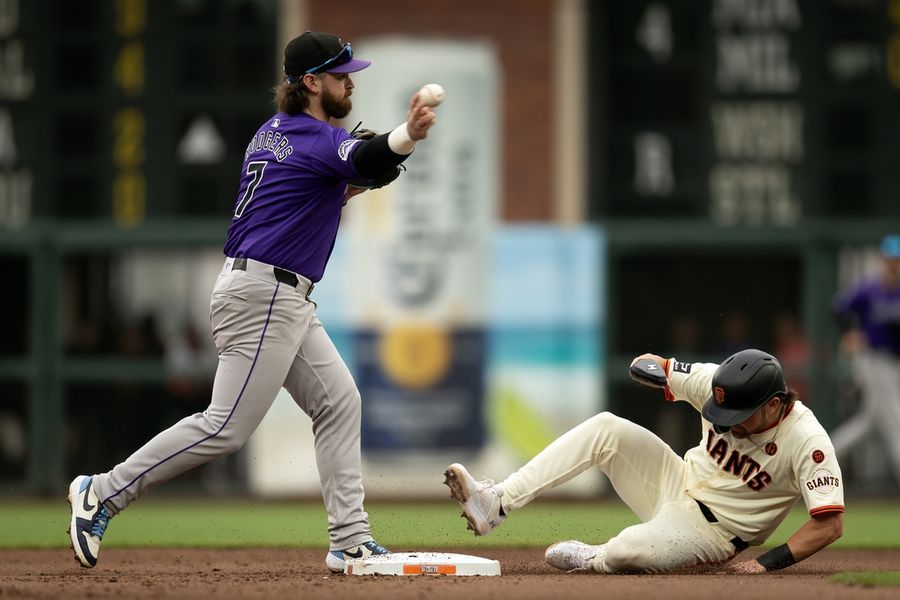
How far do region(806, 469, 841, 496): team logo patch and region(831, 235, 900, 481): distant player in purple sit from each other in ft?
19.2

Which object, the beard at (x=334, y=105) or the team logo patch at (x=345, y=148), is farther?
the beard at (x=334, y=105)

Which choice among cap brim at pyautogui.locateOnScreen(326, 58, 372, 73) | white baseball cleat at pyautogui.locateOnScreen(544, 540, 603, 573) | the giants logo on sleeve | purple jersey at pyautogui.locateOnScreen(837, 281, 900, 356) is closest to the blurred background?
purple jersey at pyautogui.locateOnScreen(837, 281, 900, 356)

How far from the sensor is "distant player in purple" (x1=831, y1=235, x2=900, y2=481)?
12.1m

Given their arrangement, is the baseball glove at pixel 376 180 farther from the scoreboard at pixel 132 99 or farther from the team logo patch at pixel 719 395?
the scoreboard at pixel 132 99

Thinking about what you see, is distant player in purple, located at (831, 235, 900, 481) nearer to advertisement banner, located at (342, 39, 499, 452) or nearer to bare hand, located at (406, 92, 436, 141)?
advertisement banner, located at (342, 39, 499, 452)

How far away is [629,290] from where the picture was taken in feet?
47.1

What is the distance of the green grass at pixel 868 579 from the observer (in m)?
6.37

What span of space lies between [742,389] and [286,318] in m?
1.77

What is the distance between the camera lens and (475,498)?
6559mm

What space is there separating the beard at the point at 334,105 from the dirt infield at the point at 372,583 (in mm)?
1851

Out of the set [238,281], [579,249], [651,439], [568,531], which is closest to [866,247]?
[579,249]

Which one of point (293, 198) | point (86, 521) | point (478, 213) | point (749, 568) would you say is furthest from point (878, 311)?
point (86, 521)

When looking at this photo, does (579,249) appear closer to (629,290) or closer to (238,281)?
(629,290)

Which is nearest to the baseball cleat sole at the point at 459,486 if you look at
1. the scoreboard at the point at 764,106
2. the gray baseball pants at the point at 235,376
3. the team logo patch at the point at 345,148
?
the gray baseball pants at the point at 235,376
